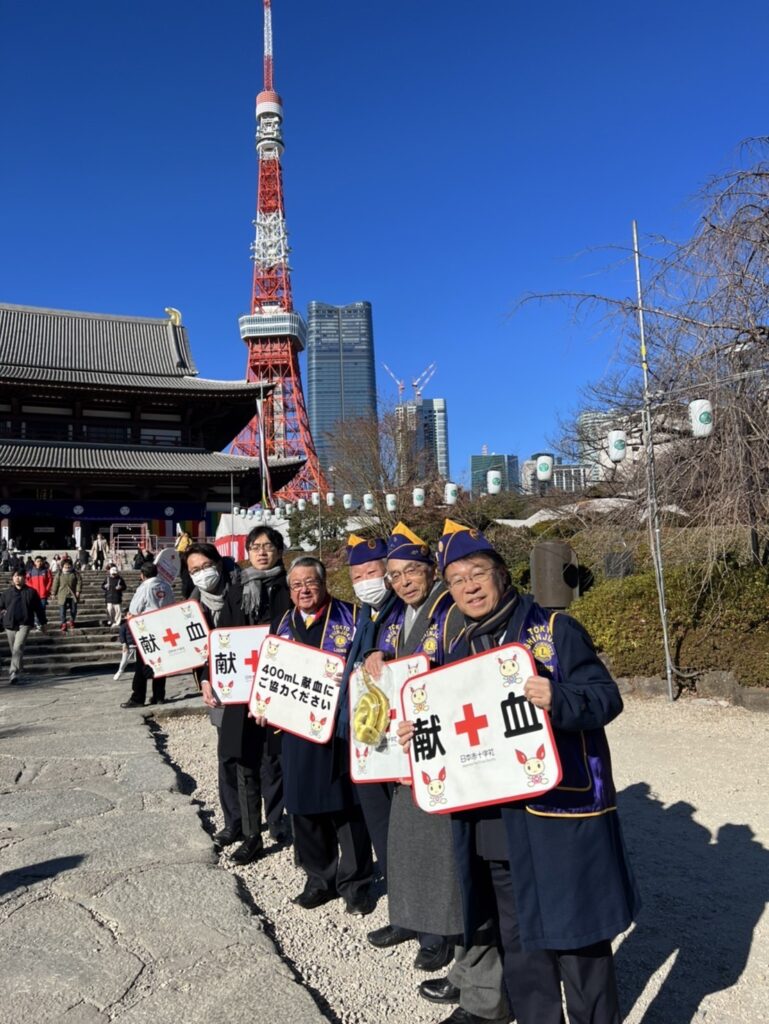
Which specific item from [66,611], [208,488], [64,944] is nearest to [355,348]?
[208,488]

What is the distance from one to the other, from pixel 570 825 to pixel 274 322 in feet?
181

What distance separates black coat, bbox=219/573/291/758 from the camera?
158 inches

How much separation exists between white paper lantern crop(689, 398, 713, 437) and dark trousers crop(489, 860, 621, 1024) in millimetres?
5064

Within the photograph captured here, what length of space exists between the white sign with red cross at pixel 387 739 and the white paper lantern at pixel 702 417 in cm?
465

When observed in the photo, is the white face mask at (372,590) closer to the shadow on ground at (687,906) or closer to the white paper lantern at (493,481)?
the shadow on ground at (687,906)

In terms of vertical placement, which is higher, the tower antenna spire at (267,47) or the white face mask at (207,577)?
the tower antenna spire at (267,47)

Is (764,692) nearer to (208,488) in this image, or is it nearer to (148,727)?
(148,727)

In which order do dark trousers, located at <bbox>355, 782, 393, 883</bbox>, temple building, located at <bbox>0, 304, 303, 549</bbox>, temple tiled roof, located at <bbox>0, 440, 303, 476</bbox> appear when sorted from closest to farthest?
dark trousers, located at <bbox>355, 782, 393, 883</bbox> < temple tiled roof, located at <bbox>0, 440, 303, 476</bbox> < temple building, located at <bbox>0, 304, 303, 549</bbox>

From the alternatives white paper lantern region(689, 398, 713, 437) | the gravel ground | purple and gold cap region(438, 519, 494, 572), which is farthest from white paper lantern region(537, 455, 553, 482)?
purple and gold cap region(438, 519, 494, 572)

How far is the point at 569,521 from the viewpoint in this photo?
1183 centimetres

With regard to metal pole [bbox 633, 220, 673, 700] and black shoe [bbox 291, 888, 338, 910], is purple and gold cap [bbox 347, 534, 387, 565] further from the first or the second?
metal pole [bbox 633, 220, 673, 700]

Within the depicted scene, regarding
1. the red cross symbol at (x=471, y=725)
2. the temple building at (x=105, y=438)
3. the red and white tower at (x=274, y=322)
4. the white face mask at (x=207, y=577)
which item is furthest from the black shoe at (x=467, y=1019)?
the red and white tower at (x=274, y=322)

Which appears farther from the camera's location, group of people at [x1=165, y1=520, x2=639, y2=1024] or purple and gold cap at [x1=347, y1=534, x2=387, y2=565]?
purple and gold cap at [x1=347, y1=534, x2=387, y2=565]

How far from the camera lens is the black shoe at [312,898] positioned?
3.50 m
